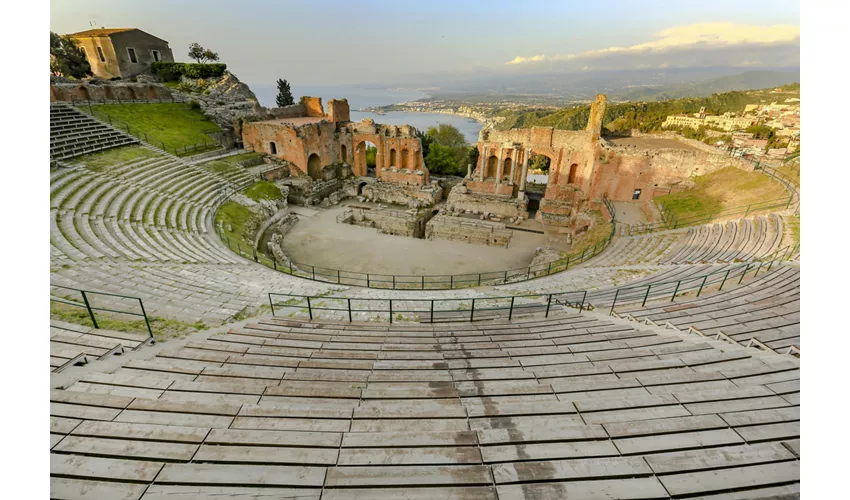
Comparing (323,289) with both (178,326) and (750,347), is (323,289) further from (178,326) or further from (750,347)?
(750,347)

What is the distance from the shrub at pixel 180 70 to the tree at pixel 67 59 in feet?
20.5

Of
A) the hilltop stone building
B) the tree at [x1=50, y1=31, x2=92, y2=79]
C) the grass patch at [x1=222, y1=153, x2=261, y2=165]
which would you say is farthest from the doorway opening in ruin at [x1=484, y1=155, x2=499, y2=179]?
the tree at [x1=50, y1=31, x2=92, y2=79]

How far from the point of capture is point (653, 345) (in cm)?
655

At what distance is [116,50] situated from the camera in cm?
3731

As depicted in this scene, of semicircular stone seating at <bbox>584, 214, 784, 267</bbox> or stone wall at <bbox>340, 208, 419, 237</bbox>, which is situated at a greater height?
stone wall at <bbox>340, 208, 419, 237</bbox>

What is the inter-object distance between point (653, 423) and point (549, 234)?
2164cm

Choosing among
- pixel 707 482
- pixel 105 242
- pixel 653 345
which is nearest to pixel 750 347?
pixel 653 345

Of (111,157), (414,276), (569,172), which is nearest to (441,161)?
(569,172)

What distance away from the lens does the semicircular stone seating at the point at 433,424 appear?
343cm

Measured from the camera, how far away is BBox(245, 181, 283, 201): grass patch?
2559cm

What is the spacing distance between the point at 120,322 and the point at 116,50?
155 feet

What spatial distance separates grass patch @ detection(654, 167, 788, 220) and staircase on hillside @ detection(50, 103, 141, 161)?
3736 centimetres

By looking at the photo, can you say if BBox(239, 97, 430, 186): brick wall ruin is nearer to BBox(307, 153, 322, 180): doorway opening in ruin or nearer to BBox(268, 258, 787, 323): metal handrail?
BBox(307, 153, 322, 180): doorway opening in ruin

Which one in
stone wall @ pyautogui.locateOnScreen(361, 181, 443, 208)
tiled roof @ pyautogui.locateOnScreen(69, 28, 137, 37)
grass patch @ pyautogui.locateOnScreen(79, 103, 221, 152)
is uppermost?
tiled roof @ pyautogui.locateOnScreen(69, 28, 137, 37)
